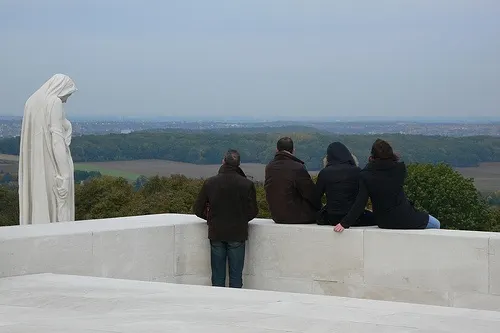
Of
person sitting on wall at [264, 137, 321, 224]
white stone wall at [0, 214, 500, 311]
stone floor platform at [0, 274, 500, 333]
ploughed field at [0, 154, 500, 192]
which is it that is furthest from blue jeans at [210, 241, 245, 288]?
ploughed field at [0, 154, 500, 192]

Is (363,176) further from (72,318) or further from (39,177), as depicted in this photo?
(39,177)

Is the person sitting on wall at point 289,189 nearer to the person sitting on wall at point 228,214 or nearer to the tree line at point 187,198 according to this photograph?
the person sitting on wall at point 228,214

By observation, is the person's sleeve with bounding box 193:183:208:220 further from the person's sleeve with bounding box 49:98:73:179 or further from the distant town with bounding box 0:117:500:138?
the distant town with bounding box 0:117:500:138

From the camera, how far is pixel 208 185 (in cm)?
Answer: 1069

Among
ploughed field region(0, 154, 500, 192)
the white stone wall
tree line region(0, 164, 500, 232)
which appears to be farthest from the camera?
ploughed field region(0, 154, 500, 192)

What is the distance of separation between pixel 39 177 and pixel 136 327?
7.66m

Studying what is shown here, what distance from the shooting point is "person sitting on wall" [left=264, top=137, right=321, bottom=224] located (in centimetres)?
1045

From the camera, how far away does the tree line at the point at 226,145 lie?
60188 mm

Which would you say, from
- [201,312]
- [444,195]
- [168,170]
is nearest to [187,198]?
[168,170]

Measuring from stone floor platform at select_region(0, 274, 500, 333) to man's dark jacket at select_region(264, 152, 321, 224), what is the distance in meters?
2.44

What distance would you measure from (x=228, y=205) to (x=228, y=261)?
0.57 meters

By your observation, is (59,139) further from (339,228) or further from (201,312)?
(201,312)

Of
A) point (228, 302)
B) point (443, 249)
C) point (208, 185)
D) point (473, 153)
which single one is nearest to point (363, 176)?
point (443, 249)

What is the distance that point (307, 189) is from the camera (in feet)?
34.5
